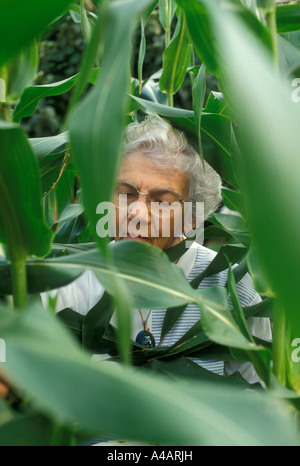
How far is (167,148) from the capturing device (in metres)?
0.88

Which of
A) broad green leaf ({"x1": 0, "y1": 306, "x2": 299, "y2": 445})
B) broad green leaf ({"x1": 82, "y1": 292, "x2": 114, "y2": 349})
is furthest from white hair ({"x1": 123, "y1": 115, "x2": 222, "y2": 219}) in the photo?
broad green leaf ({"x1": 0, "y1": 306, "x2": 299, "y2": 445})

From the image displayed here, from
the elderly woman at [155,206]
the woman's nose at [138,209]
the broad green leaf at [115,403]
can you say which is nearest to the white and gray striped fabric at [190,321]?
the elderly woman at [155,206]

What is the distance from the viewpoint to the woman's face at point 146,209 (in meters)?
0.86

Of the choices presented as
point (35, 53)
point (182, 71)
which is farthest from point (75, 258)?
point (182, 71)

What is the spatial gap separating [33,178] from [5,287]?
10 cm

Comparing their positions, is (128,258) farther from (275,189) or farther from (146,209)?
(146,209)

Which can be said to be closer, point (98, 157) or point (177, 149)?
point (98, 157)

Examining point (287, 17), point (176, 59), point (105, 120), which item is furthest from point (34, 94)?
point (105, 120)

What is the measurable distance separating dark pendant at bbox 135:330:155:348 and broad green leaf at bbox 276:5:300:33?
0.50 metres

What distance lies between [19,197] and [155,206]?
52 cm

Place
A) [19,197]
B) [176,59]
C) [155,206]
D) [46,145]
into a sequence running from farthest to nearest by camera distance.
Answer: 1. [155,206]
2. [176,59]
3. [46,145]
4. [19,197]

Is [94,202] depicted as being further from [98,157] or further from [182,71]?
[182,71]

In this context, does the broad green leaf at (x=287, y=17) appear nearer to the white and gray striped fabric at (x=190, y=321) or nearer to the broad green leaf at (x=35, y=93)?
the broad green leaf at (x=35, y=93)

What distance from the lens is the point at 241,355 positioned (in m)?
0.44
